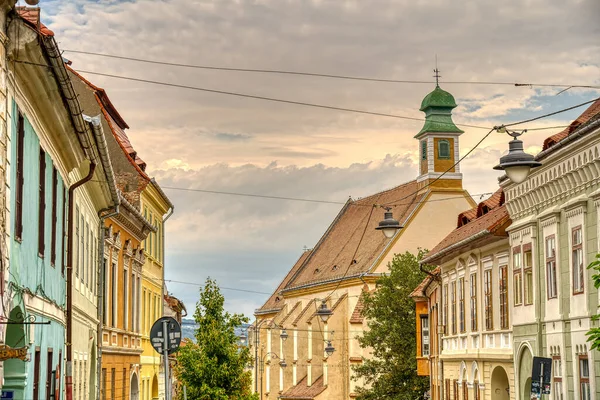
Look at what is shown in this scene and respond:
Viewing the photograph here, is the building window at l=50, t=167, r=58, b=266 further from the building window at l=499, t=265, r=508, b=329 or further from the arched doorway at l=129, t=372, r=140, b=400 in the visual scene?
the arched doorway at l=129, t=372, r=140, b=400

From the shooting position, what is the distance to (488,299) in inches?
1337

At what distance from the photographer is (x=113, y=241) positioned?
101 feet

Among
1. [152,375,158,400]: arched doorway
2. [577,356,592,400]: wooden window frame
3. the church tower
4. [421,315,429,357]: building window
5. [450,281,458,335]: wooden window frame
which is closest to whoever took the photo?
[577,356,592,400]: wooden window frame

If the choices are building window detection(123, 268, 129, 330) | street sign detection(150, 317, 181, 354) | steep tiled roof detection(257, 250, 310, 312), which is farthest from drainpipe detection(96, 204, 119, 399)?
steep tiled roof detection(257, 250, 310, 312)

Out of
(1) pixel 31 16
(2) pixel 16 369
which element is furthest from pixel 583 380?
(1) pixel 31 16

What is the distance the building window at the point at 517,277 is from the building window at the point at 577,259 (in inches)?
185

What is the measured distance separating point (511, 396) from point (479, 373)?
3547mm

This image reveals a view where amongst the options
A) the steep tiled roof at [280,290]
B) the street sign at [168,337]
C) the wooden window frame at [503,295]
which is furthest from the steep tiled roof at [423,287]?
the steep tiled roof at [280,290]

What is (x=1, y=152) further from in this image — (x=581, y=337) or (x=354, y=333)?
(x=354, y=333)

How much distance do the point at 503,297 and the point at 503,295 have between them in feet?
0.22

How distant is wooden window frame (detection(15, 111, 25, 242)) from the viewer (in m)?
13.2

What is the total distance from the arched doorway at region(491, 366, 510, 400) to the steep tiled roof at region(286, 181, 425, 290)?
41760 millimetres

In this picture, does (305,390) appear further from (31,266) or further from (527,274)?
(31,266)

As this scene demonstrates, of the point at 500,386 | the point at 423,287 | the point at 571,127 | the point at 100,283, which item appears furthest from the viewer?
the point at 423,287
